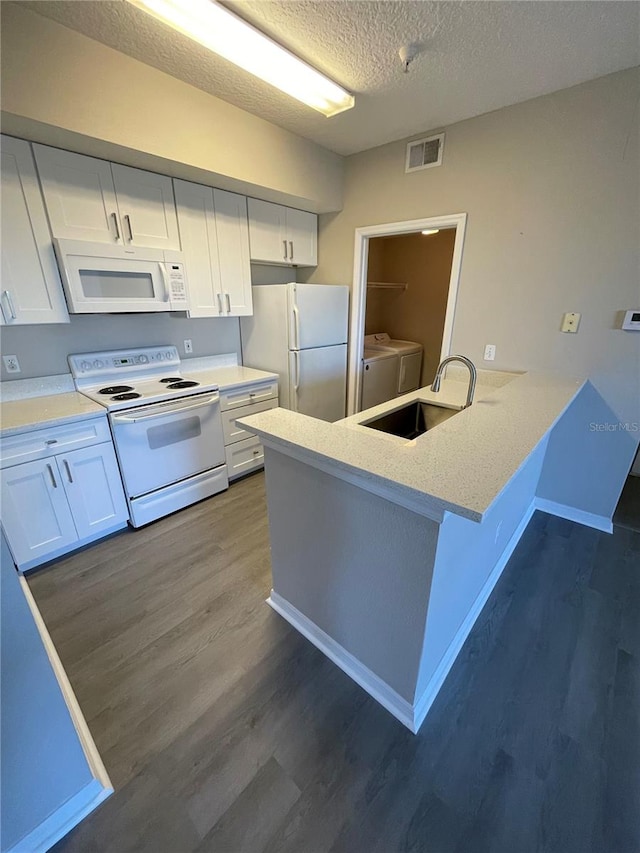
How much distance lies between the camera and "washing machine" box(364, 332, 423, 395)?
14.0 feet

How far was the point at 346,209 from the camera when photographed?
3.06 m

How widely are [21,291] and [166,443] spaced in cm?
115

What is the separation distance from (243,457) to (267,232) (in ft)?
6.46

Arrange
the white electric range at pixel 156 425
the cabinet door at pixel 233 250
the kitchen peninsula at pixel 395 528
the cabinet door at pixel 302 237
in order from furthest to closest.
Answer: the cabinet door at pixel 302 237
the cabinet door at pixel 233 250
the white electric range at pixel 156 425
the kitchen peninsula at pixel 395 528

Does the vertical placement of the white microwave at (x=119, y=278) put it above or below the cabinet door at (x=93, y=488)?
above

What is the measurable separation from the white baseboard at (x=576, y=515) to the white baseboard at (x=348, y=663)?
1951 mm

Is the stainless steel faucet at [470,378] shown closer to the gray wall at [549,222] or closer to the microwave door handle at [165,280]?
the gray wall at [549,222]

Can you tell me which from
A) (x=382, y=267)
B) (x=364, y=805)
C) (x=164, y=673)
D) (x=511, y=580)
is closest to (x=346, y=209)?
(x=382, y=267)

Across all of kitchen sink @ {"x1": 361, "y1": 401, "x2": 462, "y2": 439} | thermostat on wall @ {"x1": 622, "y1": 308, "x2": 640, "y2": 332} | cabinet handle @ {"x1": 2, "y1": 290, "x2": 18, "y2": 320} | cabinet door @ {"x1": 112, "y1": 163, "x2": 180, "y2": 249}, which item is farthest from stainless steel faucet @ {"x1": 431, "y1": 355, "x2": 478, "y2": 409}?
cabinet handle @ {"x1": 2, "y1": 290, "x2": 18, "y2": 320}

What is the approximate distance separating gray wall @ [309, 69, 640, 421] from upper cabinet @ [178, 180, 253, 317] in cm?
133

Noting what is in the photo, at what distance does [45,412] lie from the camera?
1.91 meters

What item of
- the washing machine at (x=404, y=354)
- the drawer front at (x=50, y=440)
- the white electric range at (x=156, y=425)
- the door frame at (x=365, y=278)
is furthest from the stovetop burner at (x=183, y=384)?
the washing machine at (x=404, y=354)

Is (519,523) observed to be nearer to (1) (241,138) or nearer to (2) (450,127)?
(2) (450,127)

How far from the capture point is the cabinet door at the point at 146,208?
2.09 metres
